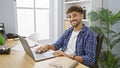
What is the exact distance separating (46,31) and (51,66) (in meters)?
2.72

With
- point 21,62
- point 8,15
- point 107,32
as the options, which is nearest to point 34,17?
point 8,15

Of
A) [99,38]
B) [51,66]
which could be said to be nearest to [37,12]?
[99,38]

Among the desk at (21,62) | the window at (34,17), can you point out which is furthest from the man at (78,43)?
the window at (34,17)

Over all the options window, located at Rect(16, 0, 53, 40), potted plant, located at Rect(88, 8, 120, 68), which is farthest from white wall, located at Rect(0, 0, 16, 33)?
potted plant, located at Rect(88, 8, 120, 68)

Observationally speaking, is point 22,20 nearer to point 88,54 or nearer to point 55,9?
point 55,9

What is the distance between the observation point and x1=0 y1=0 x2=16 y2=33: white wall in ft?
10.2

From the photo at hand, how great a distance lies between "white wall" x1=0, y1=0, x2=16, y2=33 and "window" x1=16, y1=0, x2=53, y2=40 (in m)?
0.34

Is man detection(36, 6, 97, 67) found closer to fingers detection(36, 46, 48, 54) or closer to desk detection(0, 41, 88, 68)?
fingers detection(36, 46, 48, 54)

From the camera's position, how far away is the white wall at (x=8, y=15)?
123 inches

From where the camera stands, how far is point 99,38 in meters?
1.83

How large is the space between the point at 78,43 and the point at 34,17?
2.04 meters

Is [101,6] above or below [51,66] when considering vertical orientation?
above

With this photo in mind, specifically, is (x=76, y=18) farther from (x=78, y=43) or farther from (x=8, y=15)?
(x=8, y=15)

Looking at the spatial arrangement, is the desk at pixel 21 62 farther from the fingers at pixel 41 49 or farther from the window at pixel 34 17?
the window at pixel 34 17
